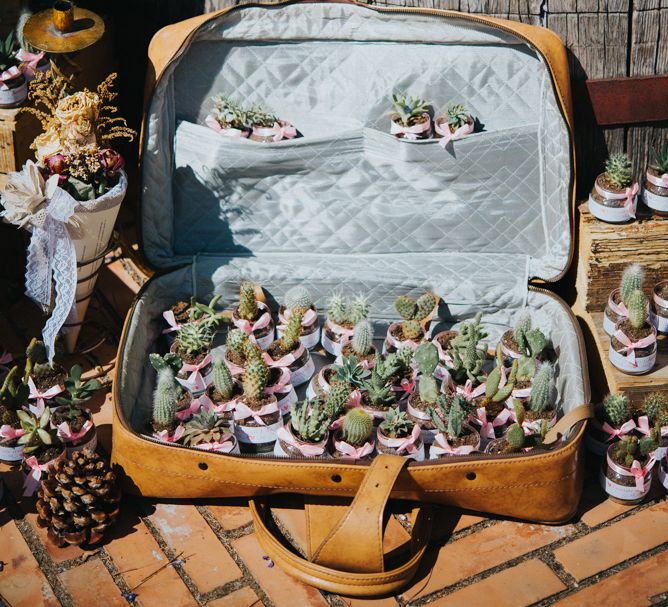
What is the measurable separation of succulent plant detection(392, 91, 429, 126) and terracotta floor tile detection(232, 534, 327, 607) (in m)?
1.45

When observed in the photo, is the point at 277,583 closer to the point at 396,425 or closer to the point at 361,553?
the point at 361,553

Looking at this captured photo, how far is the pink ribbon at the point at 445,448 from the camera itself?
279 centimetres

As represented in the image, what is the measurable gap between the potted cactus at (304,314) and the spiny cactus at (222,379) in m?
0.38

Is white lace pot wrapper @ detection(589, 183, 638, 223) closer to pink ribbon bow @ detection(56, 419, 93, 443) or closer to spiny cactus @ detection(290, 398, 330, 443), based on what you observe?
spiny cactus @ detection(290, 398, 330, 443)

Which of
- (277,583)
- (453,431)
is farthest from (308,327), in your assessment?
(277,583)

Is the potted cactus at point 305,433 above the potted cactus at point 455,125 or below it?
below

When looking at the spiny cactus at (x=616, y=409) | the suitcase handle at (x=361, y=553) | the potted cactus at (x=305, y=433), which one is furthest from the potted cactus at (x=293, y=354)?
the spiny cactus at (x=616, y=409)

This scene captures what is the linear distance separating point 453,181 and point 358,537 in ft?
4.38

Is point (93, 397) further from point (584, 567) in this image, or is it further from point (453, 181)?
point (584, 567)

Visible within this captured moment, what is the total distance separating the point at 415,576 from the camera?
104 inches

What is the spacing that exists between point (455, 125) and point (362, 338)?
2.52 ft

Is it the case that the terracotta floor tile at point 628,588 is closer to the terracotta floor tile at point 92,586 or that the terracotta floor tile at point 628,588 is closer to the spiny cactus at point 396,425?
the spiny cactus at point 396,425

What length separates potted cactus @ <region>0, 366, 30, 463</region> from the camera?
285cm

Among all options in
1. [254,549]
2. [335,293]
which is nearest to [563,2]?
[335,293]
